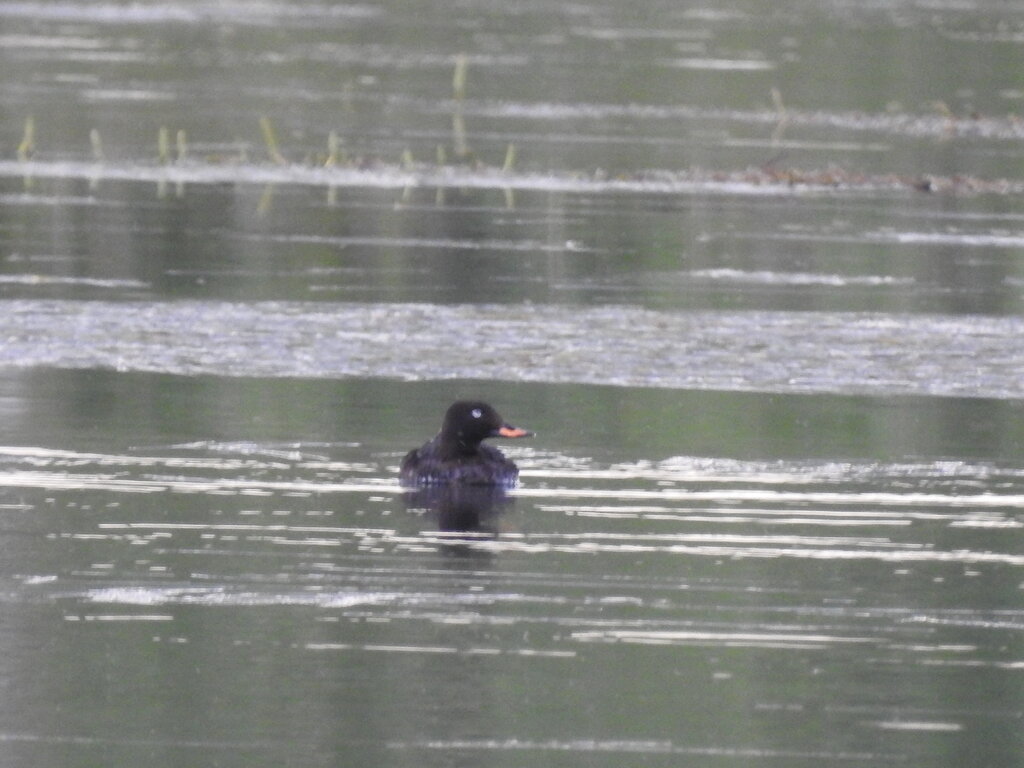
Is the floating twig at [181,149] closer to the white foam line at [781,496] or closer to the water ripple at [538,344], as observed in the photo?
the water ripple at [538,344]

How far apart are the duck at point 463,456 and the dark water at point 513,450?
0.17 meters

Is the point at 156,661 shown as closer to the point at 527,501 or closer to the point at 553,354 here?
the point at 527,501

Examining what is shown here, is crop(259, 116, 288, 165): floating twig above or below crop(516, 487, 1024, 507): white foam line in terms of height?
above

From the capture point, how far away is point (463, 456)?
1382 cm

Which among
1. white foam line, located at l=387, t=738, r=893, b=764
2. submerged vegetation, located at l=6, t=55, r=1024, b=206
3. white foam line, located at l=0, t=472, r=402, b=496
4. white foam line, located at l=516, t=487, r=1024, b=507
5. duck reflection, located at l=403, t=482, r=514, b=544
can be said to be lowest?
white foam line, located at l=387, t=738, r=893, b=764

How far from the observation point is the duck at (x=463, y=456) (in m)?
13.7

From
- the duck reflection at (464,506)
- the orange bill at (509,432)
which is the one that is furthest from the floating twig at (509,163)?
the duck reflection at (464,506)

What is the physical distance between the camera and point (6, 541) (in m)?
12.2

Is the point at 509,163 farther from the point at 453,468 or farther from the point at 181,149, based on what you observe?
the point at 453,468

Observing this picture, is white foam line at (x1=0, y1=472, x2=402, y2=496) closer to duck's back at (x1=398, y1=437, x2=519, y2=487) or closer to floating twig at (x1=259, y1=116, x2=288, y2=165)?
duck's back at (x1=398, y1=437, x2=519, y2=487)

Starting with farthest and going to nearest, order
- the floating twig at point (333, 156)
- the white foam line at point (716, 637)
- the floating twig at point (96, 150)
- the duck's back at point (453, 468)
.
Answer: the floating twig at point (96, 150)
the floating twig at point (333, 156)
the duck's back at point (453, 468)
the white foam line at point (716, 637)

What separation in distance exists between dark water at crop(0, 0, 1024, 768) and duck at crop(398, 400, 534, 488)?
17cm

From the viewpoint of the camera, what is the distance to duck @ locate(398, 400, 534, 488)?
13742 mm

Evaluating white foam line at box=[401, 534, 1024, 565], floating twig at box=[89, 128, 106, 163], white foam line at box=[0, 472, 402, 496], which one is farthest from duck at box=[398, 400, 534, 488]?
floating twig at box=[89, 128, 106, 163]
